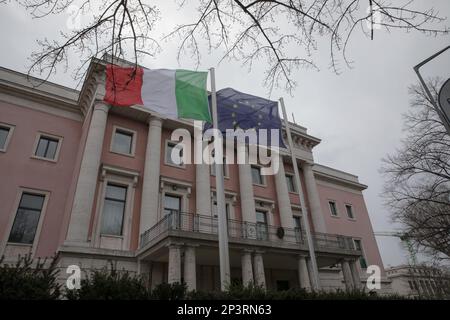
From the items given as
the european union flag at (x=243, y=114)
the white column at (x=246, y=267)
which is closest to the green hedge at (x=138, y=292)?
the white column at (x=246, y=267)

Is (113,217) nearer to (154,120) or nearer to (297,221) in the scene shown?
(154,120)

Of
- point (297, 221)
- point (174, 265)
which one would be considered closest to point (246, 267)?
point (174, 265)

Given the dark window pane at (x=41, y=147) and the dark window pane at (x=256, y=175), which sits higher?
the dark window pane at (x=256, y=175)

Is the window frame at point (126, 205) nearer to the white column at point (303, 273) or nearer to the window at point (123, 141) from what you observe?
the window at point (123, 141)

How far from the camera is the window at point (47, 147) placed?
55.6 ft

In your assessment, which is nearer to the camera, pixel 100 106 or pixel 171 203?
pixel 100 106

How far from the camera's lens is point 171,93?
1252cm

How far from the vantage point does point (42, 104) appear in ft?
59.8

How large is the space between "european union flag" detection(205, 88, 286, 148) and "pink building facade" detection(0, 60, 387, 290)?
16.4 feet

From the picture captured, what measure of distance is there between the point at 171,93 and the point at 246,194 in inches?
419

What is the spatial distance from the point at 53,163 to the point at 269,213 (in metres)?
14.8

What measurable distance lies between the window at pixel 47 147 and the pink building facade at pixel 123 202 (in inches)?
2.8

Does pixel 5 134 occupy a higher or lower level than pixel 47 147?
higher
